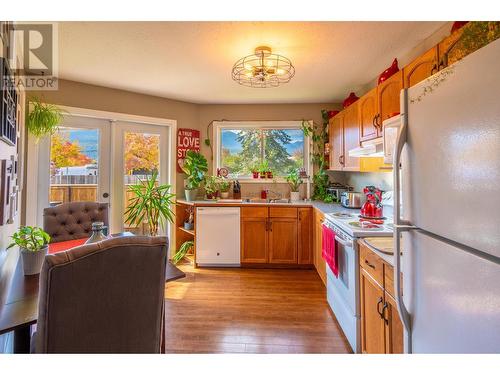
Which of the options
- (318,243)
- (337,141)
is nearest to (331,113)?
(337,141)

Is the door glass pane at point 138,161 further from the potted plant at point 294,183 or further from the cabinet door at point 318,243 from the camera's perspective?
the cabinet door at point 318,243

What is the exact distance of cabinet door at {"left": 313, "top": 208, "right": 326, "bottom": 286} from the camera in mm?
2922

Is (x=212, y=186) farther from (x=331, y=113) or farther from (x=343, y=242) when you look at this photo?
(x=343, y=242)

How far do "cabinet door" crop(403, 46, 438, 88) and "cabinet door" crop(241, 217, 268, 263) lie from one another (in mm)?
2231

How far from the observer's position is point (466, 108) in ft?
2.37

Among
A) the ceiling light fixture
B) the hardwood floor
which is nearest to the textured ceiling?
the ceiling light fixture

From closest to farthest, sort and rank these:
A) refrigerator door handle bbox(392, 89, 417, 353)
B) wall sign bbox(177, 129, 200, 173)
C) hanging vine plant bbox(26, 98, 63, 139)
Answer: refrigerator door handle bbox(392, 89, 417, 353)
hanging vine plant bbox(26, 98, 63, 139)
wall sign bbox(177, 129, 200, 173)

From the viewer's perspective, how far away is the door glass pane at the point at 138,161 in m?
3.40

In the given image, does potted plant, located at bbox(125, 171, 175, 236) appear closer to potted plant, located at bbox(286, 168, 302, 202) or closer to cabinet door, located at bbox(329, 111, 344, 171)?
potted plant, located at bbox(286, 168, 302, 202)

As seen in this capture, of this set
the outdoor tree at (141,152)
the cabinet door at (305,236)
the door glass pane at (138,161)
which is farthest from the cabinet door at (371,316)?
the outdoor tree at (141,152)

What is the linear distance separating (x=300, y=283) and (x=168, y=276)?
2058 mm

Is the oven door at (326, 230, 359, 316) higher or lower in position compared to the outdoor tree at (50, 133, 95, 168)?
lower
